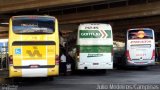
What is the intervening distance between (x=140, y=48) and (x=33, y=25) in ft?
43.4

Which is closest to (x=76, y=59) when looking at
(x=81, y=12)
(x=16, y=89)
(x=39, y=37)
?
(x=39, y=37)

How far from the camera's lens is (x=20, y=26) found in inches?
781

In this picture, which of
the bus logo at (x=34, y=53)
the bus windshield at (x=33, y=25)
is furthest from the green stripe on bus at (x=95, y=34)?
the bus logo at (x=34, y=53)

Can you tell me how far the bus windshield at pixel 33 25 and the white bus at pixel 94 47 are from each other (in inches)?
252

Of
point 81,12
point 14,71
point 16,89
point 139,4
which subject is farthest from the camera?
point 81,12

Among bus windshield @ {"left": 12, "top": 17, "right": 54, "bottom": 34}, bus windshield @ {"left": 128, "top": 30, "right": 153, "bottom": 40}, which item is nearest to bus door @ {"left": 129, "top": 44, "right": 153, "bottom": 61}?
bus windshield @ {"left": 128, "top": 30, "right": 153, "bottom": 40}

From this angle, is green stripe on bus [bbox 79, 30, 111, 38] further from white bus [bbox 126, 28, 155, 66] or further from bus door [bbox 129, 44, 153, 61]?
bus door [bbox 129, 44, 153, 61]

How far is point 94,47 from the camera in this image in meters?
26.4

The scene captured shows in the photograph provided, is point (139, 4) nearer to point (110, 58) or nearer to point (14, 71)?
point (110, 58)

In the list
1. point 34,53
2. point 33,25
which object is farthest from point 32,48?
point 33,25

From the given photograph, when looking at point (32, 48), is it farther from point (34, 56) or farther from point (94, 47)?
point (94, 47)

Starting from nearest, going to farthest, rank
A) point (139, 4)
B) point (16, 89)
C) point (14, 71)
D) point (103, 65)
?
1. point (16, 89)
2. point (14, 71)
3. point (103, 65)
4. point (139, 4)

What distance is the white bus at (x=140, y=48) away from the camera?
31.2 metres

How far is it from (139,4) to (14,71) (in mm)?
26202
